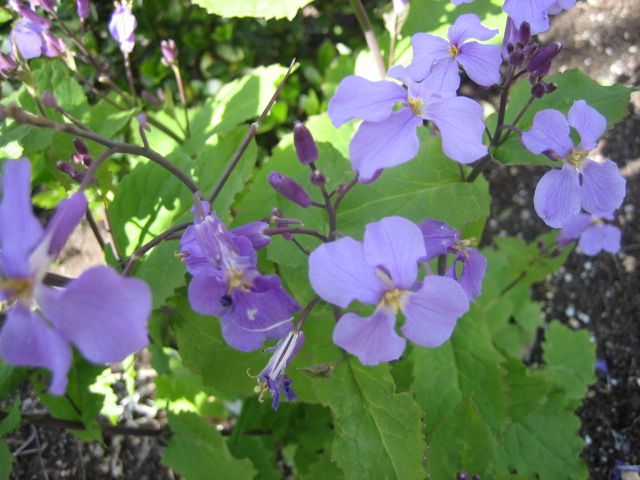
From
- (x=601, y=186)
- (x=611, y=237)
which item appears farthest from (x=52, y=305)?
(x=611, y=237)

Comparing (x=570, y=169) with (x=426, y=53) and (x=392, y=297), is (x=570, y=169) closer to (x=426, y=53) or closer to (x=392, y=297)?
(x=426, y=53)

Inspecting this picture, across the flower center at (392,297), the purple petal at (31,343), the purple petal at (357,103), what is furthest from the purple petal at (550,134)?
the purple petal at (31,343)

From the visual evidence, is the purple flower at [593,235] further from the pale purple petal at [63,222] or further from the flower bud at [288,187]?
the pale purple petal at [63,222]

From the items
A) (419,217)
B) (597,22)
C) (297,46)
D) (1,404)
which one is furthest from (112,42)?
(597,22)

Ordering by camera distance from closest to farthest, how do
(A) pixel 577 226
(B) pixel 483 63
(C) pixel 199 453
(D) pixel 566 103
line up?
(B) pixel 483 63 < (D) pixel 566 103 < (C) pixel 199 453 < (A) pixel 577 226

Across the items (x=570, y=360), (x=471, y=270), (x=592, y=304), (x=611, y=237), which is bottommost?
(x=592, y=304)

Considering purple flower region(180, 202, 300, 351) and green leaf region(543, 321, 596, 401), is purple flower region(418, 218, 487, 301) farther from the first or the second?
green leaf region(543, 321, 596, 401)


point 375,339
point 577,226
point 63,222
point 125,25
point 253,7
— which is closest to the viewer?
point 63,222
